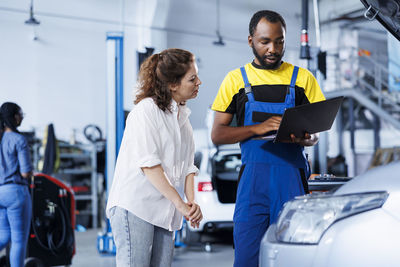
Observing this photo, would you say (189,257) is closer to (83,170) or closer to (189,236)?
(189,236)

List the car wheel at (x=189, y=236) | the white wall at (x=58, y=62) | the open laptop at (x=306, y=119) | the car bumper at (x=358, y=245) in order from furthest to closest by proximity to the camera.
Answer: the white wall at (x=58, y=62) → the car wheel at (x=189, y=236) → the open laptop at (x=306, y=119) → the car bumper at (x=358, y=245)

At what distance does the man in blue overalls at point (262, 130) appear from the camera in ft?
6.28

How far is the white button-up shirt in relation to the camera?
179 cm

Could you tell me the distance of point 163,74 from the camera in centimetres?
187

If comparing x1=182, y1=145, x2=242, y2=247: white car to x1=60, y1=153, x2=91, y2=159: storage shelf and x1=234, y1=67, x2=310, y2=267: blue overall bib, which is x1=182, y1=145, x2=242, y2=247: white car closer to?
x1=60, y1=153, x2=91, y2=159: storage shelf

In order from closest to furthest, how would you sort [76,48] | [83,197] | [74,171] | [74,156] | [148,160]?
[148,160] → [83,197] → [74,171] → [74,156] → [76,48]

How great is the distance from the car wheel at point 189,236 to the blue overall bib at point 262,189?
4983 mm

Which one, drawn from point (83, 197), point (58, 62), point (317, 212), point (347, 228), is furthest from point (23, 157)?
point (58, 62)

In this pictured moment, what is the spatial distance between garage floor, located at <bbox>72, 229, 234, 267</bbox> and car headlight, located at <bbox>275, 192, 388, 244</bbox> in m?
4.17

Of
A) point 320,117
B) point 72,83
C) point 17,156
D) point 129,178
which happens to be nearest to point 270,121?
point 320,117

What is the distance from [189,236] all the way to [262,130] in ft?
17.4

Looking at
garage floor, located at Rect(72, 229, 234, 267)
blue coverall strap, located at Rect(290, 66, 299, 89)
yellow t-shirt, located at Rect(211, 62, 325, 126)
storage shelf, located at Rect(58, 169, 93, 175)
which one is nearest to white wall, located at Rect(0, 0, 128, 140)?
storage shelf, located at Rect(58, 169, 93, 175)

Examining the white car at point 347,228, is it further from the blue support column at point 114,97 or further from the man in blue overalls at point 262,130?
the blue support column at point 114,97

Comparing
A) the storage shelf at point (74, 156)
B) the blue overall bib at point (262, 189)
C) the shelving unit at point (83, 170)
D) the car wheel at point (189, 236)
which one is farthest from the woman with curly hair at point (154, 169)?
the storage shelf at point (74, 156)
